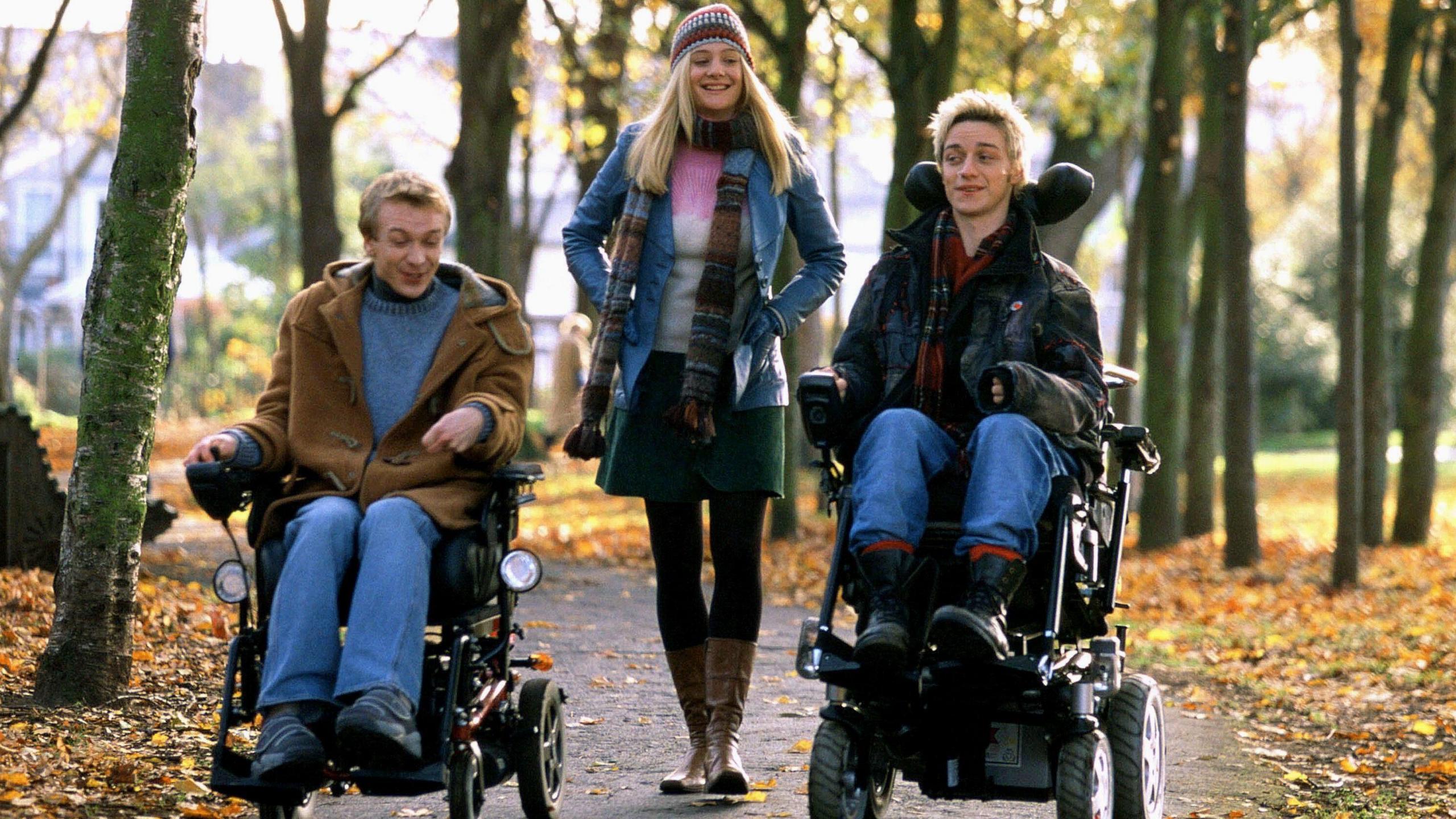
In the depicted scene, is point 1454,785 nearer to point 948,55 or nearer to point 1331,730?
point 1331,730

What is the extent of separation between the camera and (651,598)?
451 inches

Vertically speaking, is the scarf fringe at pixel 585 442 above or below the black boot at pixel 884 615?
above

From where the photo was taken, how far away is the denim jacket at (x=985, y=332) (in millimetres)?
4859

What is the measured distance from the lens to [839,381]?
487 centimetres

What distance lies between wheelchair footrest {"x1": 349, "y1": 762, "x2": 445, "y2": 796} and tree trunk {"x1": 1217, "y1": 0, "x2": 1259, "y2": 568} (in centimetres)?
1041

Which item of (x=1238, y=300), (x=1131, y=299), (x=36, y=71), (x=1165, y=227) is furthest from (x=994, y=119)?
(x=1131, y=299)

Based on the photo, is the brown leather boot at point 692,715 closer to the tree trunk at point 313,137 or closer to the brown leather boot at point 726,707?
the brown leather boot at point 726,707

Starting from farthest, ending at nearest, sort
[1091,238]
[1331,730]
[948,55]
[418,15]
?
1. [1091,238]
2. [418,15]
3. [948,55]
4. [1331,730]

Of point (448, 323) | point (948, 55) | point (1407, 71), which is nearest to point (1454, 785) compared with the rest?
point (448, 323)

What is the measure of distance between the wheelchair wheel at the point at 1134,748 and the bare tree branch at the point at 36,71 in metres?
10.7

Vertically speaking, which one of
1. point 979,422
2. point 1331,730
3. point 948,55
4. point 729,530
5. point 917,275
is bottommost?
point 1331,730

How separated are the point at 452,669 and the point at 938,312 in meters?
1.68

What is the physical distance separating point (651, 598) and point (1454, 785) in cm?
587

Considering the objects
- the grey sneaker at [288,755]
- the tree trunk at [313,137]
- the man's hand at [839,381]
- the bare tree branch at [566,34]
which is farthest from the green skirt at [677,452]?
the bare tree branch at [566,34]
